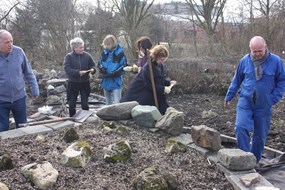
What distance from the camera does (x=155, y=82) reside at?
4938 mm

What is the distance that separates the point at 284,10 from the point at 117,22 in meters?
7.14

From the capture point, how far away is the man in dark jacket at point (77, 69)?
5.97 m

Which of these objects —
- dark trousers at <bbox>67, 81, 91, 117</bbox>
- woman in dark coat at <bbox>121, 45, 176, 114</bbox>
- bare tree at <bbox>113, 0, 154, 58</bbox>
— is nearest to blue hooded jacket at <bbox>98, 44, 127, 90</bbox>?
dark trousers at <bbox>67, 81, 91, 117</bbox>

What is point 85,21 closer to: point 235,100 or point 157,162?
point 235,100

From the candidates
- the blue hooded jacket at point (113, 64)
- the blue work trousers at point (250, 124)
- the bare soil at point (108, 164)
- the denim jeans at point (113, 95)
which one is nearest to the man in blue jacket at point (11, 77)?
the bare soil at point (108, 164)

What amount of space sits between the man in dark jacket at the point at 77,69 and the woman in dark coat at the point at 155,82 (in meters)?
1.25

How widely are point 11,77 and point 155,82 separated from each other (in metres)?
1.91

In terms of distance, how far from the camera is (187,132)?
4.41m

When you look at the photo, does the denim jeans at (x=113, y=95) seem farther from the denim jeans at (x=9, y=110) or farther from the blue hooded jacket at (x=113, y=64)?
the denim jeans at (x=9, y=110)

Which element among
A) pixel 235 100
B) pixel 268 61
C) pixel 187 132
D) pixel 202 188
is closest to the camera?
pixel 202 188

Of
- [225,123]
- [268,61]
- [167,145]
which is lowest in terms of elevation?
[225,123]

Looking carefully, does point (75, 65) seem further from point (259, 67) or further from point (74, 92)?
→ point (259, 67)

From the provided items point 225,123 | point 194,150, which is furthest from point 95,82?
point 194,150

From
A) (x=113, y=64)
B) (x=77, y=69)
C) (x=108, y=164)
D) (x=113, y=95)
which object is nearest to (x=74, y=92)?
(x=77, y=69)
